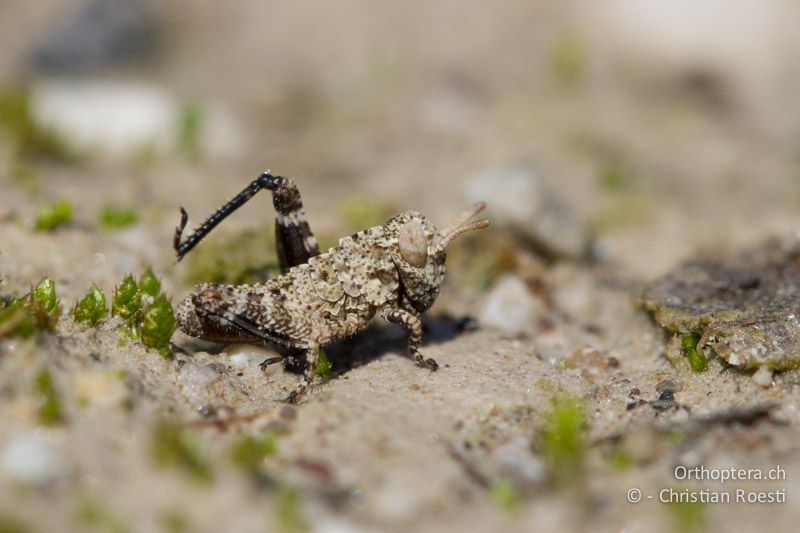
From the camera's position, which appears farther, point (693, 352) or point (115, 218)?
point (115, 218)

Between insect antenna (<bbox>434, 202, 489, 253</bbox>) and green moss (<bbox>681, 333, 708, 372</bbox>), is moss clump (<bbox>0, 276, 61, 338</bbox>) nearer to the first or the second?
insect antenna (<bbox>434, 202, 489, 253</bbox>)

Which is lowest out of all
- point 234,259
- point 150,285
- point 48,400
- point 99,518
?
point 99,518

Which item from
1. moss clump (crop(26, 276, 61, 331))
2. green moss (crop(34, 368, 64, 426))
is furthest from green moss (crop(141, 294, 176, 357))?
green moss (crop(34, 368, 64, 426))

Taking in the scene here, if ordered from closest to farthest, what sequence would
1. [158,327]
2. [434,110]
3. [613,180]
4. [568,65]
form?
[158,327] < [613,180] < [434,110] < [568,65]

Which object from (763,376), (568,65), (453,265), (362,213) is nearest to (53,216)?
(362,213)

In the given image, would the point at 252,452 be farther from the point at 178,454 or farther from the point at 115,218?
the point at 115,218

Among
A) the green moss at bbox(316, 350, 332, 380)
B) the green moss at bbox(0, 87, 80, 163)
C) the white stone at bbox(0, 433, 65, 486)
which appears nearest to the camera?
the white stone at bbox(0, 433, 65, 486)
